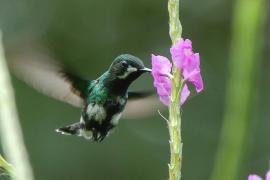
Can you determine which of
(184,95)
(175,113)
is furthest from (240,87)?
(175,113)

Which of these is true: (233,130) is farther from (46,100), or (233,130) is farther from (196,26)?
(196,26)

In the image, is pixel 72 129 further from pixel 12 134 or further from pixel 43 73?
pixel 12 134

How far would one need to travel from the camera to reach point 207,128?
714 centimetres

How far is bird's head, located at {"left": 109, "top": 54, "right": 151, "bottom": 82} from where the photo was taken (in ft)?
5.98

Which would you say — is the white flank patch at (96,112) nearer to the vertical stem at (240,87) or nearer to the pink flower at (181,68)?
the vertical stem at (240,87)

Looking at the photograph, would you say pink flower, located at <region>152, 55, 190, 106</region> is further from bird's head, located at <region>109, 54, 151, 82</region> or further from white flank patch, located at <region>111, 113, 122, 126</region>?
white flank patch, located at <region>111, 113, 122, 126</region>

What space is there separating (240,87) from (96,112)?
62cm

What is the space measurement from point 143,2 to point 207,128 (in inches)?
58.5

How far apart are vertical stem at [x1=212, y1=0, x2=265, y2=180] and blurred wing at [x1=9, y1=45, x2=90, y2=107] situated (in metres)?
0.54

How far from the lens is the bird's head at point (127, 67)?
71.8 inches

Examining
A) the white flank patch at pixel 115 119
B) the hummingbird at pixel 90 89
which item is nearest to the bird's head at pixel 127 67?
the hummingbird at pixel 90 89

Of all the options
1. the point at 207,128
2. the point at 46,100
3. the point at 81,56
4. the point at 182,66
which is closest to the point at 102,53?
the point at 81,56

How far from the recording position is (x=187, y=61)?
1304 millimetres

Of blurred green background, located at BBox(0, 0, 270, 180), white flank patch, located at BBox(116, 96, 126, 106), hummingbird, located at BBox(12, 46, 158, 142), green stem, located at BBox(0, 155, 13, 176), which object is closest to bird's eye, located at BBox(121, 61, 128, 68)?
hummingbird, located at BBox(12, 46, 158, 142)
